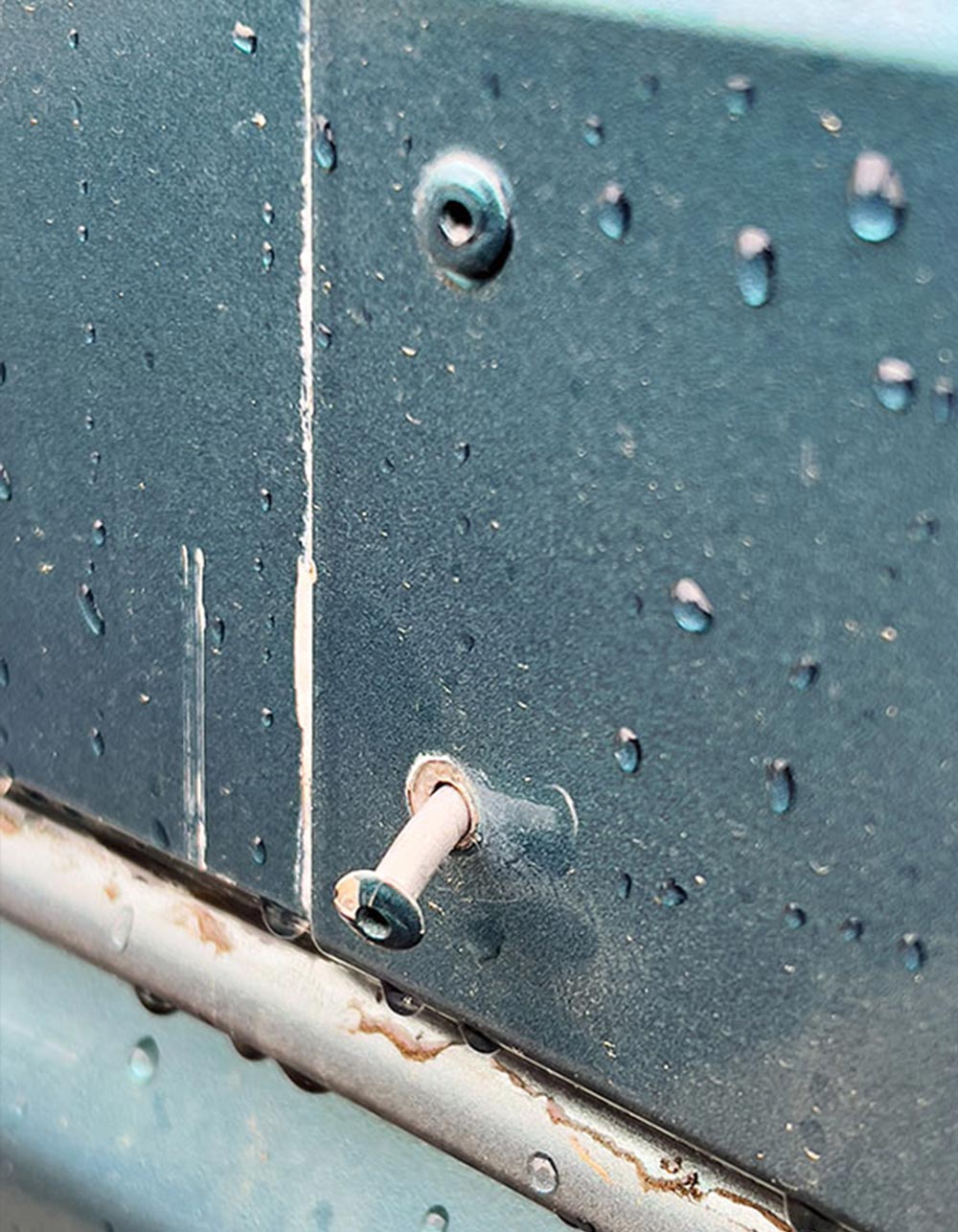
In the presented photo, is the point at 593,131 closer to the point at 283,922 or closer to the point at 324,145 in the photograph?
the point at 324,145

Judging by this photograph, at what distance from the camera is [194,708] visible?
888 millimetres

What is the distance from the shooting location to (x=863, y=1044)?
2.19ft

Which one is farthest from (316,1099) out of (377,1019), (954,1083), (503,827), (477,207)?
(477,207)

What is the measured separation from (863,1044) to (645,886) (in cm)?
11

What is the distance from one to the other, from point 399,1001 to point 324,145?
485mm

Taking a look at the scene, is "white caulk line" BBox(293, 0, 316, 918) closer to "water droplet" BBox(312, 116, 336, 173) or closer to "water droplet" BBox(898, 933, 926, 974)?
"water droplet" BBox(312, 116, 336, 173)

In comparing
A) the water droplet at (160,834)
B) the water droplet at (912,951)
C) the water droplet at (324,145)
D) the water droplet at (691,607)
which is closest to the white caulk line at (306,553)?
the water droplet at (324,145)

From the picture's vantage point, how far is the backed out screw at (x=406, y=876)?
2.29 feet

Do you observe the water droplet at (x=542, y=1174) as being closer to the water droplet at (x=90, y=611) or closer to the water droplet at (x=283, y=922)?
the water droplet at (x=283, y=922)

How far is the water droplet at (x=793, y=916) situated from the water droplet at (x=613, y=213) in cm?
28

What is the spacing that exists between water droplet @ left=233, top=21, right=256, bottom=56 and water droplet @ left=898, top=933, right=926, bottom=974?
482 millimetres

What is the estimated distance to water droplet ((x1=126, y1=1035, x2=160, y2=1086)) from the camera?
1.05 metres

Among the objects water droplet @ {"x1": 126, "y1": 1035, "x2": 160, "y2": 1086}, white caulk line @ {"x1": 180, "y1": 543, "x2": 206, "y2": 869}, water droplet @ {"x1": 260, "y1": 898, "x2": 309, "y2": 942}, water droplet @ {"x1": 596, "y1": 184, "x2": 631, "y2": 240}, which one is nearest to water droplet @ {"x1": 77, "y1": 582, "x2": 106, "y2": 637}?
white caulk line @ {"x1": 180, "y1": 543, "x2": 206, "y2": 869}

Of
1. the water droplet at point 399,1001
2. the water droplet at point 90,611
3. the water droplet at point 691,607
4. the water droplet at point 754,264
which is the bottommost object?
the water droplet at point 399,1001
